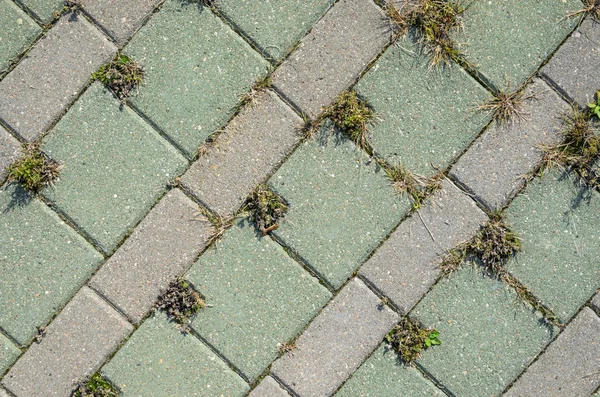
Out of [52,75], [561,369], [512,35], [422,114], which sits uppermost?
[512,35]

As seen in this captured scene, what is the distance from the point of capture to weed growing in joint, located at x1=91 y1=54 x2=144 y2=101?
3426mm

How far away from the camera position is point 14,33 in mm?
3457

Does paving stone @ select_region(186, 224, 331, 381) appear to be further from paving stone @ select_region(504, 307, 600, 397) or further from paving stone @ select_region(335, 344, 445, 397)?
paving stone @ select_region(504, 307, 600, 397)

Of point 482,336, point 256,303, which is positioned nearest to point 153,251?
point 256,303

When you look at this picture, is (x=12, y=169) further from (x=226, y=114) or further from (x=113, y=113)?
(x=226, y=114)

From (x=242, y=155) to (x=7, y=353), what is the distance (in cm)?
182

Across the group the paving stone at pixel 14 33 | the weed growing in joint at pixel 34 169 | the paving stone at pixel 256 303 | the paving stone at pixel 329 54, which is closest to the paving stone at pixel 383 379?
the paving stone at pixel 256 303

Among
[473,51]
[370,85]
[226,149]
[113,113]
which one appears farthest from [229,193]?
[473,51]

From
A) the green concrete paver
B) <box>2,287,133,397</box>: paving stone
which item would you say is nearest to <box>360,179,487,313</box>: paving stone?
the green concrete paver

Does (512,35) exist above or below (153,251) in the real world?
above

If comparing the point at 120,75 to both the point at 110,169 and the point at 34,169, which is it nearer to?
the point at 110,169

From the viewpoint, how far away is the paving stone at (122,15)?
3455mm

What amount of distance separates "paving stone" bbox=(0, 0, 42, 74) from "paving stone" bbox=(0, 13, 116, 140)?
0.06 metres

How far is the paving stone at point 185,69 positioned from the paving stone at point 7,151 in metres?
0.74
